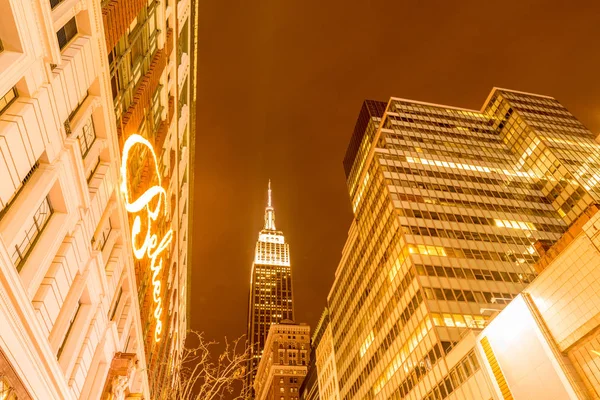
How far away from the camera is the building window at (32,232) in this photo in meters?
13.3

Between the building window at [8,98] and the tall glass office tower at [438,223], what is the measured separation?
44.3 meters

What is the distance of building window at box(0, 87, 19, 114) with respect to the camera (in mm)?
12141

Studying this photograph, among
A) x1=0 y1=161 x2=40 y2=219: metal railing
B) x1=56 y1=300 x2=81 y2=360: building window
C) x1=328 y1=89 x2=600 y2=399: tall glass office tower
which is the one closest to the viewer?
x1=0 y1=161 x2=40 y2=219: metal railing

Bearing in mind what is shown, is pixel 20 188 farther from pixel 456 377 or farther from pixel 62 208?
pixel 456 377

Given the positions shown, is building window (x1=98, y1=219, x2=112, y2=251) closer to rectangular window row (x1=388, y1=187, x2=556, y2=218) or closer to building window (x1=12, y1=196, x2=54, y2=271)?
building window (x1=12, y1=196, x2=54, y2=271)

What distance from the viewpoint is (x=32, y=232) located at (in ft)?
46.5

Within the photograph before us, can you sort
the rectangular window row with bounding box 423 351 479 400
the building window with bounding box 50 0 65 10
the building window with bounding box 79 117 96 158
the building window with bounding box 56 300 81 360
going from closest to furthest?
the building window with bounding box 50 0 65 10
the building window with bounding box 56 300 81 360
the building window with bounding box 79 117 96 158
the rectangular window row with bounding box 423 351 479 400

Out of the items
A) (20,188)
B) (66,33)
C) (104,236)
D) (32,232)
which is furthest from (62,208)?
(66,33)

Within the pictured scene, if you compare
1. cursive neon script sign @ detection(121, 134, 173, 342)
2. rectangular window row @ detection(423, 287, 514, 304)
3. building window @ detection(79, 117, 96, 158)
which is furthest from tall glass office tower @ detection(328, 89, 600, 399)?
building window @ detection(79, 117, 96, 158)

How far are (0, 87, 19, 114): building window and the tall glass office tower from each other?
44.3 m

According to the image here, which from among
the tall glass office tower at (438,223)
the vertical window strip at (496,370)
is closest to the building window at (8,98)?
the vertical window strip at (496,370)

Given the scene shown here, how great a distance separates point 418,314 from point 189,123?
36.7m

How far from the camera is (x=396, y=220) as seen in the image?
202ft

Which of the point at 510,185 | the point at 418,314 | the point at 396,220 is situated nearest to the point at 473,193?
the point at 510,185
